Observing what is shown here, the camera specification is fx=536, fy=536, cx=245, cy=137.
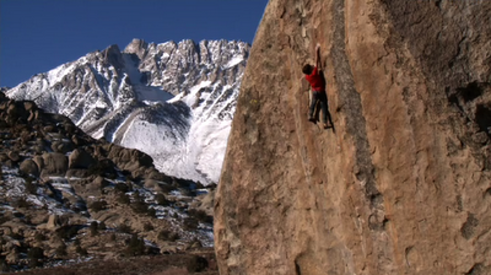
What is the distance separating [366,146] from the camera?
20.3ft

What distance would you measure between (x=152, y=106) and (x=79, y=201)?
85.0 meters

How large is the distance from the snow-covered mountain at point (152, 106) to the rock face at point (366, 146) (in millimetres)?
73087

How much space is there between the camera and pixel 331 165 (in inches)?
270

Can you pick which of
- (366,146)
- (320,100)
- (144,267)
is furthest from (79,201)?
(366,146)

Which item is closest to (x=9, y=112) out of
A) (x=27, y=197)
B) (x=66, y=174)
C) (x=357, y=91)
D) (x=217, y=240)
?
(x=66, y=174)

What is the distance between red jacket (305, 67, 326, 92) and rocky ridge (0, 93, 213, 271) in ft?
72.1

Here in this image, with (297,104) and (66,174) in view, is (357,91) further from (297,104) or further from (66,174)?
(66,174)

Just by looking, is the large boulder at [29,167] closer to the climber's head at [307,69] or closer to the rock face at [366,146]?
the rock face at [366,146]

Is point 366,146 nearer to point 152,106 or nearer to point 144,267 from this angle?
point 144,267

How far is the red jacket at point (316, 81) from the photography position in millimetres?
6793

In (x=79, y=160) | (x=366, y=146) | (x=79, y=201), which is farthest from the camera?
Answer: (x=79, y=160)

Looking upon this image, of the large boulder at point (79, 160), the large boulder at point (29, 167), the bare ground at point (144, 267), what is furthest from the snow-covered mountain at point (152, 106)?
the bare ground at point (144, 267)

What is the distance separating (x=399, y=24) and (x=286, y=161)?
2.88m

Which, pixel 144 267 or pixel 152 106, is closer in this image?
pixel 144 267
